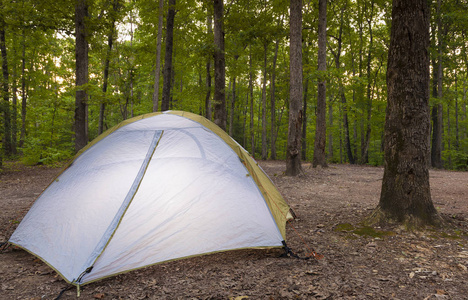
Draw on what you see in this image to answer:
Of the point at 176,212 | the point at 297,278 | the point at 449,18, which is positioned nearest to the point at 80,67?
the point at 176,212

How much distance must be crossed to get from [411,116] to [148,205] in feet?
12.6

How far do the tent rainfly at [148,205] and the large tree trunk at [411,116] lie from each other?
192cm

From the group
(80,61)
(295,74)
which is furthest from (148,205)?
(80,61)

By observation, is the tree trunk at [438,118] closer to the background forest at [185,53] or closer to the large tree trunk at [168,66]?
the background forest at [185,53]

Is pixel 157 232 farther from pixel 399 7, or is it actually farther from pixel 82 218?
pixel 399 7

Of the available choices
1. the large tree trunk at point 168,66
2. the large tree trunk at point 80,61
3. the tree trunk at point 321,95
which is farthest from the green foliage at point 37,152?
the tree trunk at point 321,95

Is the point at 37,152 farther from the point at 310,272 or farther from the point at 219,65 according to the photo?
the point at 310,272

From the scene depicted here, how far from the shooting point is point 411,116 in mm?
3836

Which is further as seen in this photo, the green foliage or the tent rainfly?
the green foliage

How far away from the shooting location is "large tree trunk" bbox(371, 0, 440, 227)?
151 inches

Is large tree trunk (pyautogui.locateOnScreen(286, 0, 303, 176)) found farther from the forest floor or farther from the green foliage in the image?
the green foliage

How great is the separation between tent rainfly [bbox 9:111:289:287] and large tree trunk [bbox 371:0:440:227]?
192cm

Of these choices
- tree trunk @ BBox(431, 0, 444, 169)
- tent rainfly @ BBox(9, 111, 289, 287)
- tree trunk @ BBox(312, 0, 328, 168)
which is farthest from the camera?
tree trunk @ BBox(431, 0, 444, 169)

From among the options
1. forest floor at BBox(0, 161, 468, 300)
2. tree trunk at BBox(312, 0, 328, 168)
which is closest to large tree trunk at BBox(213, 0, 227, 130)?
tree trunk at BBox(312, 0, 328, 168)
